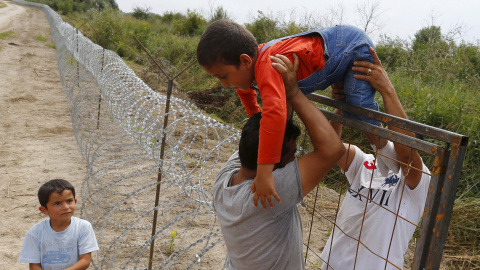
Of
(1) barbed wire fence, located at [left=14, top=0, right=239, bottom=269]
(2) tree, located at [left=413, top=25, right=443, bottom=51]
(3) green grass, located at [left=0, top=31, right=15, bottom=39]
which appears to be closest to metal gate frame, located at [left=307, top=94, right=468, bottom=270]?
(1) barbed wire fence, located at [left=14, top=0, right=239, bottom=269]

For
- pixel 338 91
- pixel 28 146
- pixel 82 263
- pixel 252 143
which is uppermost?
pixel 338 91

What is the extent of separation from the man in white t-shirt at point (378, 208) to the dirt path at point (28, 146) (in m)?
3.16

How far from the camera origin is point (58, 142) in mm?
7844

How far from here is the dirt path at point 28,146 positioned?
4941 millimetres

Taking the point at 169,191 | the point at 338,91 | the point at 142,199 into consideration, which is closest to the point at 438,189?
the point at 338,91

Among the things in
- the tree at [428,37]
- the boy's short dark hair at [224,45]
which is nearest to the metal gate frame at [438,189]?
the boy's short dark hair at [224,45]

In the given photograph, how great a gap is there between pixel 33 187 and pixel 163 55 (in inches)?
459

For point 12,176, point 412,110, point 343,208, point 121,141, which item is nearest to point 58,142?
point 121,141

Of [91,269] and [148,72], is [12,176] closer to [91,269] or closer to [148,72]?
[91,269]

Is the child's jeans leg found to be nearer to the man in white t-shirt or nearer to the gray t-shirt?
the man in white t-shirt

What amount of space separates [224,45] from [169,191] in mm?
4231

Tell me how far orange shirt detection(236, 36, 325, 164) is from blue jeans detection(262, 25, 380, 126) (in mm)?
35

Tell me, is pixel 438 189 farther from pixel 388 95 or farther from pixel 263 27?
pixel 263 27

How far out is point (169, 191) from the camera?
597 centimetres
